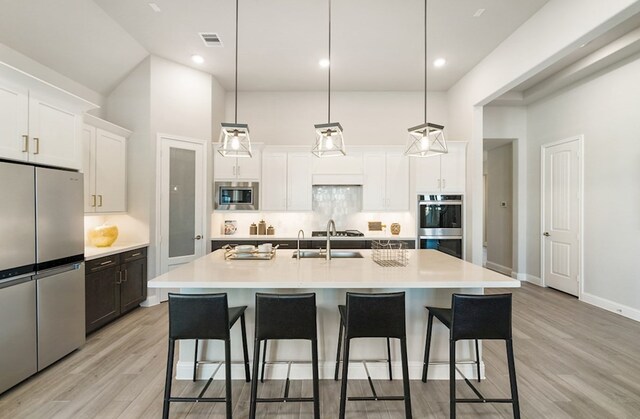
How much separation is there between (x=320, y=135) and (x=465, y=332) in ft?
6.37

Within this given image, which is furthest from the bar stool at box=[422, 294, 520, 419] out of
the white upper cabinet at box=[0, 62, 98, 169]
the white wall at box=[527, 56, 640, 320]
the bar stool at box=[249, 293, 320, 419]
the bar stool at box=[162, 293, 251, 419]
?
the white upper cabinet at box=[0, 62, 98, 169]

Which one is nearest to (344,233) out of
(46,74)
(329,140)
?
(329,140)

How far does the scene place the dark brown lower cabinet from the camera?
131 inches

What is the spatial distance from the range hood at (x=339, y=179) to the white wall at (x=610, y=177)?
348cm

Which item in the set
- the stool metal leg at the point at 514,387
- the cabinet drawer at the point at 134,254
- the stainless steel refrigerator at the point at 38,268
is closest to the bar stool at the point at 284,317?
the stool metal leg at the point at 514,387

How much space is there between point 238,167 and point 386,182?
2.60 metres

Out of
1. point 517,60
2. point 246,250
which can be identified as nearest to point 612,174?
point 517,60

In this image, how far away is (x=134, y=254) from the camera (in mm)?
4008

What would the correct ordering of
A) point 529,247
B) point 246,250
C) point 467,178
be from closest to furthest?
point 246,250 → point 467,178 → point 529,247

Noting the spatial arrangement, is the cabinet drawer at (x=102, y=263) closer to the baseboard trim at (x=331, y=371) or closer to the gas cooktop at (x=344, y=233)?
the baseboard trim at (x=331, y=371)

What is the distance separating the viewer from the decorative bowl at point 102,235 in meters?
3.78

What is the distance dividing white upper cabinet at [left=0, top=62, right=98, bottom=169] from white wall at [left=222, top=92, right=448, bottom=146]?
290cm

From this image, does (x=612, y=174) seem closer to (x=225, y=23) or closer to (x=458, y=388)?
(x=458, y=388)

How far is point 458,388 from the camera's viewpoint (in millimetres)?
2393
